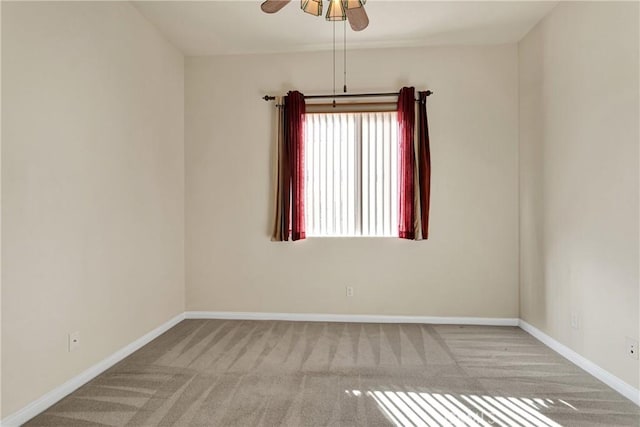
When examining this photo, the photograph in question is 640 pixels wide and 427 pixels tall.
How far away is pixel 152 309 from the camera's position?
348cm

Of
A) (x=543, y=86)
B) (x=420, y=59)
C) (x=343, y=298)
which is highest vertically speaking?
(x=420, y=59)

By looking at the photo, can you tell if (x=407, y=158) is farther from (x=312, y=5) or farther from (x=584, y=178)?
(x=312, y=5)

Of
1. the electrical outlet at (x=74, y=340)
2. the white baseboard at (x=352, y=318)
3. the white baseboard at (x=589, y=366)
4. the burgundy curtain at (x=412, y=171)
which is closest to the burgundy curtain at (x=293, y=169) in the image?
the white baseboard at (x=352, y=318)

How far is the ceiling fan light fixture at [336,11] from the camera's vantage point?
2.37 meters

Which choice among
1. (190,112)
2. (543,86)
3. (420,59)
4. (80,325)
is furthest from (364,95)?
(80,325)

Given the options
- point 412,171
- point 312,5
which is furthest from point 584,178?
point 312,5

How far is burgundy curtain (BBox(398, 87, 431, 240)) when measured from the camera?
382 cm

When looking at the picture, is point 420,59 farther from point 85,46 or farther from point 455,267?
point 85,46

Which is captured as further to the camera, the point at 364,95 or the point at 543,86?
the point at 364,95

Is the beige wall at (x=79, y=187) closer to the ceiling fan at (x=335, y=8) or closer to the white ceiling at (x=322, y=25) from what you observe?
the white ceiling at (x=322, y=25)

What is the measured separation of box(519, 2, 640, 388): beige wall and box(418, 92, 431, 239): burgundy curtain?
948mm

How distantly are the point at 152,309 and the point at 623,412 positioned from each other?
362 cm

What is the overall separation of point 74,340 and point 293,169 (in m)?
2.39

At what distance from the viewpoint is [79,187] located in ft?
8.29
